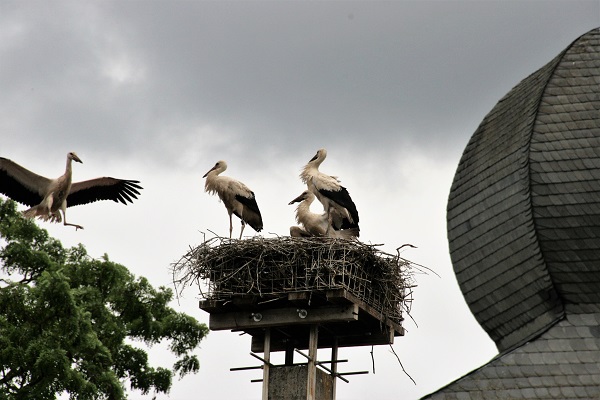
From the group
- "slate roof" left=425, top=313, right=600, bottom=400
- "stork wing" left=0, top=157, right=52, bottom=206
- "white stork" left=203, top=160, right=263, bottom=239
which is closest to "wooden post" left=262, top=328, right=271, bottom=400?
"white stork" left=203, top=160, right=263, bottom=239

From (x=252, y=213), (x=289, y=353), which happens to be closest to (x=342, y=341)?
(x=289, y=353)

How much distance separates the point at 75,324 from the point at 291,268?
6.15 meters

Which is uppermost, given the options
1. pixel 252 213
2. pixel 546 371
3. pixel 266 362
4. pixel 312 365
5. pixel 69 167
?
pixel 69 167

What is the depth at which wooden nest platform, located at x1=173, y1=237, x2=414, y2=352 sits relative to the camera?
73.2 feet

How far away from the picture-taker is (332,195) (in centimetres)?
2420

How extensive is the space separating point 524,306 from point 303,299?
2.72m

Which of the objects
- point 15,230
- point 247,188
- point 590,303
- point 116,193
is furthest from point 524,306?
point 15,230

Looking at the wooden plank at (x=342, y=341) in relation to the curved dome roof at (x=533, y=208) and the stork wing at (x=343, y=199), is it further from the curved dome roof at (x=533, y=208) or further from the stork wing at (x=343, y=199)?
the curved dome roof at (x=533, y=208)

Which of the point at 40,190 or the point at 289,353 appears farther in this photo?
the point at 40,190

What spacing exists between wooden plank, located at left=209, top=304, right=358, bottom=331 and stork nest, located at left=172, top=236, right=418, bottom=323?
0.27 meters

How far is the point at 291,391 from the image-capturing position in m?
22.8

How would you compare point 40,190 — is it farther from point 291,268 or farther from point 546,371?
point 546,371

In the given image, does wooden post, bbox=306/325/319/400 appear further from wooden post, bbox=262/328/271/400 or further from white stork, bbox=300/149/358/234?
white stork, bbox=300/149/358/234

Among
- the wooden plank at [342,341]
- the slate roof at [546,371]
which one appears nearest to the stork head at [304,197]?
the wooden plank at [342,341]
